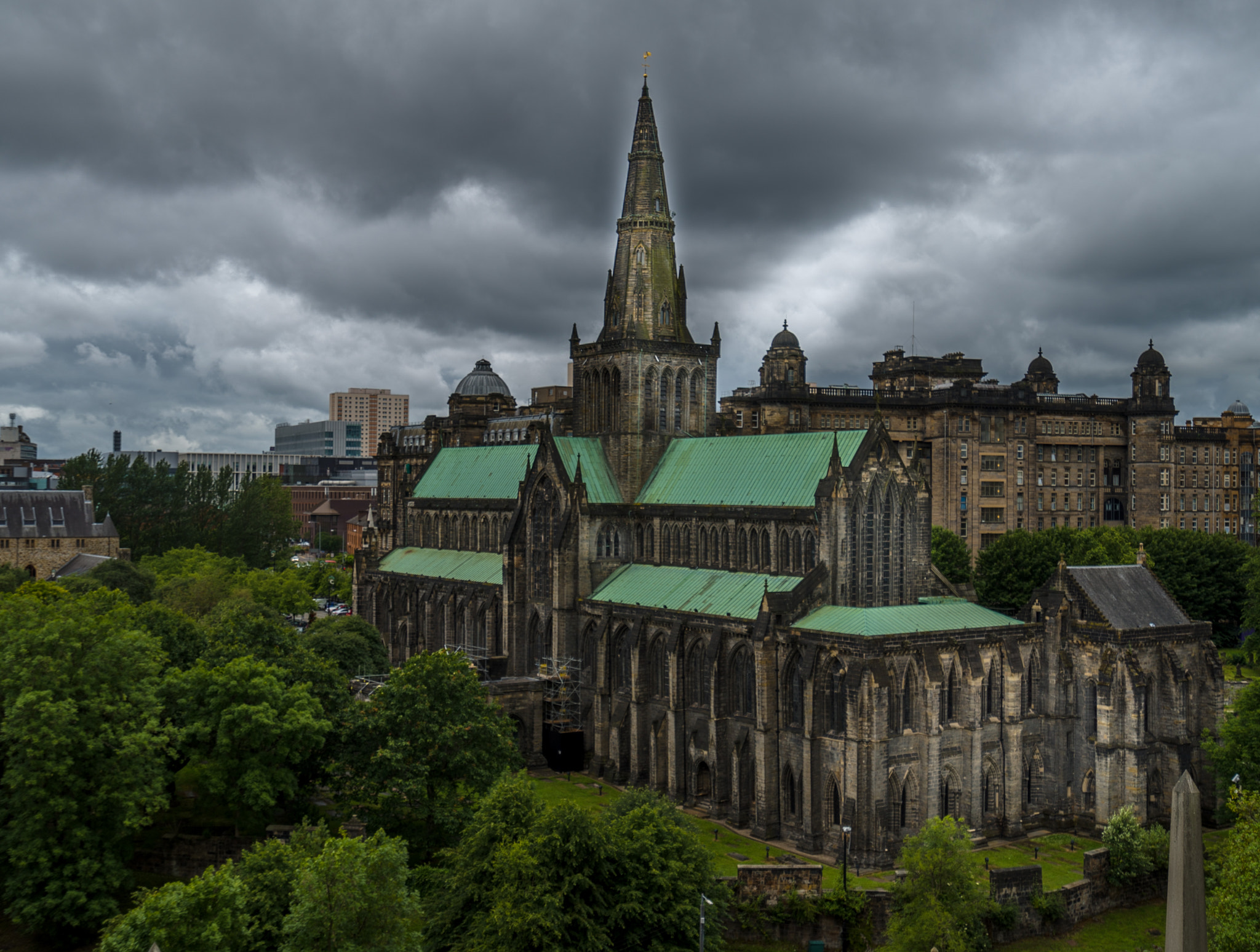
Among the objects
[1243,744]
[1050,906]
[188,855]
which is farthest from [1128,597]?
Result: [188,855]

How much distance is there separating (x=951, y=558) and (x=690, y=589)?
152 feet

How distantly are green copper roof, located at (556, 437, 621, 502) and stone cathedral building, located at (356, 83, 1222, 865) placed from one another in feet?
0.67

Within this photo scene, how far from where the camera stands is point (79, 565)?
128m

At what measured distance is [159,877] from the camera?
206 ft

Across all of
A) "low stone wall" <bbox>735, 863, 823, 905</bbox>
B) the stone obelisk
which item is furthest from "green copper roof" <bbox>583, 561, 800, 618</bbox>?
the stone obelisk

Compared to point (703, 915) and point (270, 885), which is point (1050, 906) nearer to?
point (703, 915)

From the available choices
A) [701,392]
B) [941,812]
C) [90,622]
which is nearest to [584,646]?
[701,392]

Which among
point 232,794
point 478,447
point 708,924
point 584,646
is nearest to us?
point 708,924

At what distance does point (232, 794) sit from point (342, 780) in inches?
231

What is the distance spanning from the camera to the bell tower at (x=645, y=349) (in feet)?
305

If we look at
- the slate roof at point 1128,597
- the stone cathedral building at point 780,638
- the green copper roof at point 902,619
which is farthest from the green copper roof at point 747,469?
the slate roof at point 1128,597

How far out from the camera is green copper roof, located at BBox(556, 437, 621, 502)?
300 ft

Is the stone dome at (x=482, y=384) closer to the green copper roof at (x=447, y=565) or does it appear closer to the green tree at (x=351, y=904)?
the green copper roof at (x=447, y=565)

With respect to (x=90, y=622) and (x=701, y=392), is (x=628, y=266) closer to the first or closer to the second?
(x=701, y=392)
